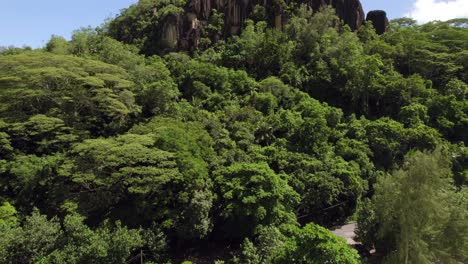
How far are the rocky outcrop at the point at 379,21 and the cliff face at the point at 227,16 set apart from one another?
5.42 ft

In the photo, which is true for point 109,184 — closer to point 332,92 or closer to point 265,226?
point 265,226

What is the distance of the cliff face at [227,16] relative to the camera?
4159cm

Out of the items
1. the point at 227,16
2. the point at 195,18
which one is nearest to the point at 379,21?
the point at 227,16

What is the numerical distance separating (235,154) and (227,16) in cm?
2598

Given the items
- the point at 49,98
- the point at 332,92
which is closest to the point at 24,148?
the point at 49,98

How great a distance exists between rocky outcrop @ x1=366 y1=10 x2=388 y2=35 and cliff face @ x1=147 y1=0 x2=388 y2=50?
1.65 meters

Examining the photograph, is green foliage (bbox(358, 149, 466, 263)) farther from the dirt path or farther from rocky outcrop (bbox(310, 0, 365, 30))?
rocky outcrop (bbox(310, 0, 365, 30))

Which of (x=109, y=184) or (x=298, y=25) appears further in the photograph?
(x=298, y=25)

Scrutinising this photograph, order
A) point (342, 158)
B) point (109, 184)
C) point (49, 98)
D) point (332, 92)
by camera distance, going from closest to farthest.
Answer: point (109, 184) < point (49, 98) < point (342, 158) < point (332, 92)

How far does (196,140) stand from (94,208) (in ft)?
25.5

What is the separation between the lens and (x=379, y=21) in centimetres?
Answer: 4891

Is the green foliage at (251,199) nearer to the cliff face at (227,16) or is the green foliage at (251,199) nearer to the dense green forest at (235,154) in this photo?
the dense green forest at (235,154)

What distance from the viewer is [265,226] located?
65.6ft

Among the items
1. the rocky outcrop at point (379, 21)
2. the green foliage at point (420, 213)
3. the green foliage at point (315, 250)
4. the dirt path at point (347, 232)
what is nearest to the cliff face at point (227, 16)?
the rocky outcrop at point (379, 21)
